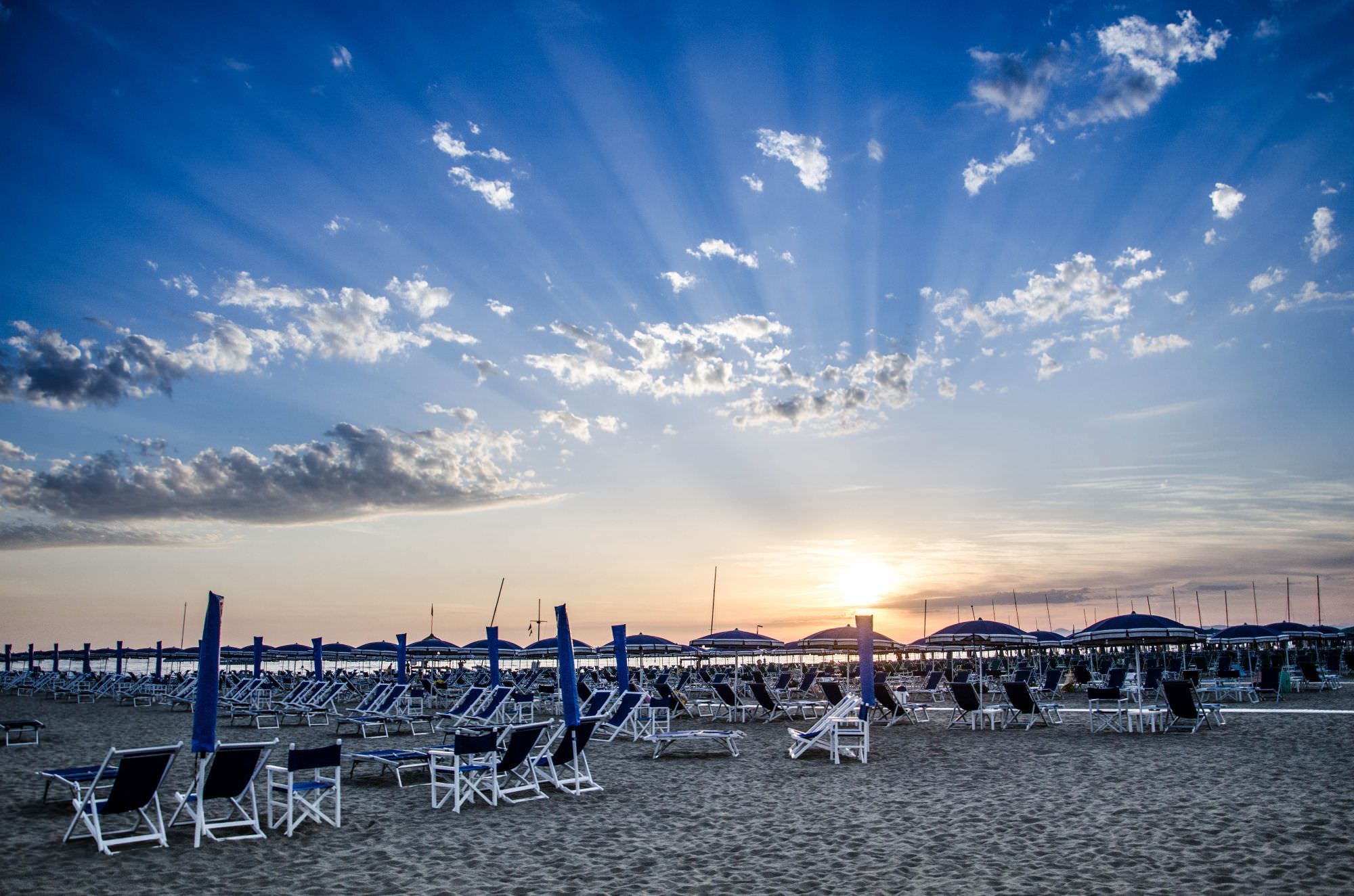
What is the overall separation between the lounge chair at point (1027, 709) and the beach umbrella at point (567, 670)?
7413 mm

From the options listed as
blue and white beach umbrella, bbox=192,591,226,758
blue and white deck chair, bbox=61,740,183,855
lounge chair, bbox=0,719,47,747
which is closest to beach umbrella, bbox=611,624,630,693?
lounge chair, bbox=0,719,47,747

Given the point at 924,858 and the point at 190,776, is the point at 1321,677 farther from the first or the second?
the point at 190,776

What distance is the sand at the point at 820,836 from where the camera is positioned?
17.8ft

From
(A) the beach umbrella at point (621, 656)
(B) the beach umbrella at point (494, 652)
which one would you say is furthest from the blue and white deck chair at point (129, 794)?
(B) the beach umbrella at point (494, 652)

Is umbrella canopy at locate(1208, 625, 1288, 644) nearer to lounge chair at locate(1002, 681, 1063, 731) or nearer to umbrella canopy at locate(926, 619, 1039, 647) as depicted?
umbrella canopy at locate(926, 619, 1039, 647)

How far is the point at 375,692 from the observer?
1927cm

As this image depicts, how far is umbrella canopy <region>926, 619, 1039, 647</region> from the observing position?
21.8 meters

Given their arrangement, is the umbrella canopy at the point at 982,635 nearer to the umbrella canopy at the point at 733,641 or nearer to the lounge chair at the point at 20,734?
the umbrella canopy at the point at 733,641

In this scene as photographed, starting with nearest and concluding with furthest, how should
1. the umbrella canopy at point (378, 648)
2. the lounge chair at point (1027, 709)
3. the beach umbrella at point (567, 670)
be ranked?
the beach umbrella at point (567, 670), the lounge chair at point (1027, 709), the umbrella canopy at point (378, 648)

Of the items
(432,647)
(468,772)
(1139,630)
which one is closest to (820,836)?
(468,772)

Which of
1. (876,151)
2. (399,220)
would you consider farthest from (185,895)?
(876,151)

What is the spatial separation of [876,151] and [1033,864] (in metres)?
12.4

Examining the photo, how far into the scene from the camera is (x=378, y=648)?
1526 inches

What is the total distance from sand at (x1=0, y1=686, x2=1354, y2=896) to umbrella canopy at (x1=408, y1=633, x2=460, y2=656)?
93.7ft
